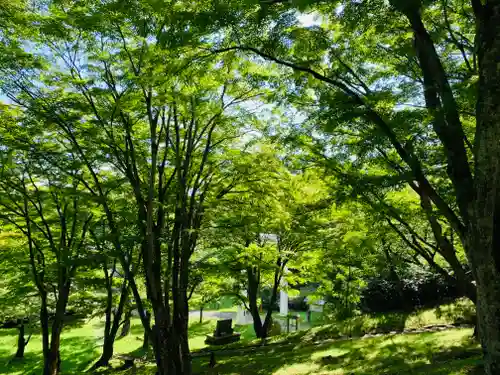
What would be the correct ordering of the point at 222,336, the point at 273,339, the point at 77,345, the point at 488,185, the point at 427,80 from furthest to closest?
the point at 77,345 → the point at 222,336 → the point at 273,339 → the point at 427,80 → the point at 488,185

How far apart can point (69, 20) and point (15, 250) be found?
1104 centimetres

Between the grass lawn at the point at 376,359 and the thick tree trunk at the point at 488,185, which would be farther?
the grass lawn at the point at 376,359

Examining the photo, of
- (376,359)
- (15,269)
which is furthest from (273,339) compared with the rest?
(15,269)

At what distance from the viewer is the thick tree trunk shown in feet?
10.5

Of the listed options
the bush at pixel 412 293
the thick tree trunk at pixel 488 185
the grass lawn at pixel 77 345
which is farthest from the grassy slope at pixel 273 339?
the thick tree trunk at pixel 488 185

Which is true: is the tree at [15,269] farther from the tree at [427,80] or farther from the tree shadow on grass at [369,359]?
the tree at [427,80]

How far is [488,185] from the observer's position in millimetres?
3225

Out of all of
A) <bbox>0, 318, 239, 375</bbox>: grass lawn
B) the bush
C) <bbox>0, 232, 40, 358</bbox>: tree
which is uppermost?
<bbox>0, 232, 40, 358</bbox>: tree

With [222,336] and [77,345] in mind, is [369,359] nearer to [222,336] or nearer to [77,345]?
[222,336]

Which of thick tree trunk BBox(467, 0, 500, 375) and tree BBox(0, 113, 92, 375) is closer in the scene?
thick tree trunk BBox(467, 0, 500, 375)

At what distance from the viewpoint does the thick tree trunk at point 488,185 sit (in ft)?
10.5

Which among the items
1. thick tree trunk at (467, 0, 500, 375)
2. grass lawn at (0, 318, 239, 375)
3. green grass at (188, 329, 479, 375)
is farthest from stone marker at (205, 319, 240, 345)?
thick tree trunk at (467, 0, 500, 375)

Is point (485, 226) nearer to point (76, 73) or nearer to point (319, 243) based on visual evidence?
point (76, 73)

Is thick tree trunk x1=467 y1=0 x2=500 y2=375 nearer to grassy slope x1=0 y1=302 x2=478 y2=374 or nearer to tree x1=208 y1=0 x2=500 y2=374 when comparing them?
tree x1=208 y1=0 x2=500 y2=374
